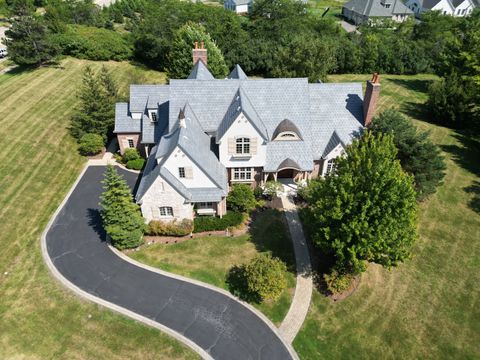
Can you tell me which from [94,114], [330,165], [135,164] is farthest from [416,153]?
[94,114]

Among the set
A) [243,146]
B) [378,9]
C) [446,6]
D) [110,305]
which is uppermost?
[446,6]

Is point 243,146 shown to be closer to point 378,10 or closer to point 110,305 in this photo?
point 110,305

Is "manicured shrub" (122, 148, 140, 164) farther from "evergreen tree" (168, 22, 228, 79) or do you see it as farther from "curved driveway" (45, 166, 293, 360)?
"evergreen tree" (168, 22, 228, 79)

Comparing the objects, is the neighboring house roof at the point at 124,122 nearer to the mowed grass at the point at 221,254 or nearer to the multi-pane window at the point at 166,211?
the multi-pane window at the point at 166,211

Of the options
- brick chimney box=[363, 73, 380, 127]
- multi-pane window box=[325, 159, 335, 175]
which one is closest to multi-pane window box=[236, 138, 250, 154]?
multi-pane window box=[325, 159, 335, 175]

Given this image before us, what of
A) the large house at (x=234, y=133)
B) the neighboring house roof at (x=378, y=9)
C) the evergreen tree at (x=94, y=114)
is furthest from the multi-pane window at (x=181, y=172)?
the neighboring house roof at (x=378, y=9)

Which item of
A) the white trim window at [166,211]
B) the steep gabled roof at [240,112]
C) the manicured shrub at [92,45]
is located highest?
the manicured shrub at [92,45]

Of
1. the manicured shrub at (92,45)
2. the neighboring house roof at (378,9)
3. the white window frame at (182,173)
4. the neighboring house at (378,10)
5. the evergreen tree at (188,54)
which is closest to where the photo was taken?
the white window frame at (182,173)
